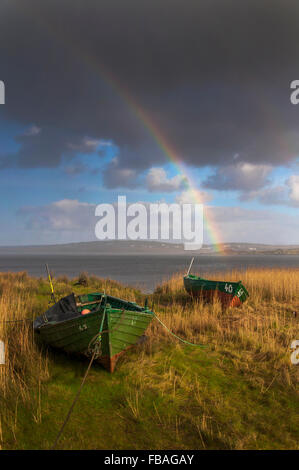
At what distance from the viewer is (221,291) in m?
11.8

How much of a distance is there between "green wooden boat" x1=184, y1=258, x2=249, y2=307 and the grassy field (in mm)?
2798

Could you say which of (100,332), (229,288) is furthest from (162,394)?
(229,288)

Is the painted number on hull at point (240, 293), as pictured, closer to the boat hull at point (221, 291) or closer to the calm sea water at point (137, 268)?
the boat hull at point (221, 291)

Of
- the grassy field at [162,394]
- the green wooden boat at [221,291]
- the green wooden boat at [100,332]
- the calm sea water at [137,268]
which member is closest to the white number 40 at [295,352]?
the grassy field at [162,394]

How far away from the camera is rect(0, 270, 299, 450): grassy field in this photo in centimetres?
405

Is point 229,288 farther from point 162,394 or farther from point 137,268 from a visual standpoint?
point 137,268

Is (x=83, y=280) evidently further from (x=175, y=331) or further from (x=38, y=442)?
(x=38, y=442)

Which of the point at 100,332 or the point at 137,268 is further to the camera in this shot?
the point at 137,268

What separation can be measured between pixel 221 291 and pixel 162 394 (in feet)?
23.6

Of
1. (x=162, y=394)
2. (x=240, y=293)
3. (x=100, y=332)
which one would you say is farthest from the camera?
(x=240, y=293)

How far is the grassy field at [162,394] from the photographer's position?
4.05 m

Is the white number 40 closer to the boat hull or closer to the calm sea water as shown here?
the boat hull

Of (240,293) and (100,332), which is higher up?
(100,332)
